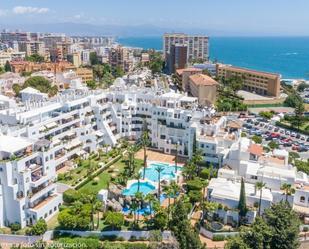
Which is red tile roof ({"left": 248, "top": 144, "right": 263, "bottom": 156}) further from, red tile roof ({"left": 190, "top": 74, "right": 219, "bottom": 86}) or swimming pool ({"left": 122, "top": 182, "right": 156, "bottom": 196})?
red tile roof ({"left": 190, "top": 74, "right": 219, "bottom": 86})

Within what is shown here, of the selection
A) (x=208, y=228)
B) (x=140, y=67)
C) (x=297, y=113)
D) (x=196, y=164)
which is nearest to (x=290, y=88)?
(x=297, y=113)

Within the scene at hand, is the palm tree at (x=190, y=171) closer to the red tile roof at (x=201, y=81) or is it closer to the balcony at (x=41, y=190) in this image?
the balcony at (x=41, y=190)

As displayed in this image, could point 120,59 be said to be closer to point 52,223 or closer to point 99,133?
point 99,133

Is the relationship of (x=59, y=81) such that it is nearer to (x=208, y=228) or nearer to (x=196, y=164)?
(x=196, y=164)

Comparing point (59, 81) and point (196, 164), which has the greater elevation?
point (59, 81)

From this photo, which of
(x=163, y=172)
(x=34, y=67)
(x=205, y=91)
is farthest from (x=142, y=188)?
(x=34, y=67)

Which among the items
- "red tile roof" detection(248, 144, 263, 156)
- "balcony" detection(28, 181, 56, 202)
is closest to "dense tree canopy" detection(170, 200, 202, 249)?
"balcony" detection(28, 181, 56, 202)

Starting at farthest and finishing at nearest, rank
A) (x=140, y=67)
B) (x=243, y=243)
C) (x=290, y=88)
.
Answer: (x=140, y=67) < (x=290, y=88) < (x=243, y=243)

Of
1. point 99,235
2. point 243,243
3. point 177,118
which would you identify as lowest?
point 99,235
